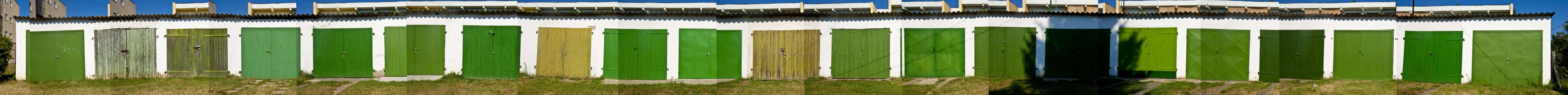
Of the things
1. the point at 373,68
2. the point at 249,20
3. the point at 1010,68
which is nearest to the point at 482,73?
the point at 373,68

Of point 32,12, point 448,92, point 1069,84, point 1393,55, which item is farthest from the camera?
point 32,12

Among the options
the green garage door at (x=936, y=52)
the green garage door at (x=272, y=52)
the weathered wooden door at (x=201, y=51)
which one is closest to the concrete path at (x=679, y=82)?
the green garage door at (x=936, y=52)

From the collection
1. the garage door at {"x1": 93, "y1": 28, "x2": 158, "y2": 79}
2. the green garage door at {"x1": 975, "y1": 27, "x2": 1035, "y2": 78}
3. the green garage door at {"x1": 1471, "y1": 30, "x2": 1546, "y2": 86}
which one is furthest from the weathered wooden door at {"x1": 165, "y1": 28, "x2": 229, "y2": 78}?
the green garage door at {"x1": 1471, "y1": 30, "x2": 1546, "y2": 86}

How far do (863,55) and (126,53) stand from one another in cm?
658

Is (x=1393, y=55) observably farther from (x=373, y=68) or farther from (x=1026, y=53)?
(x=373, y=68)

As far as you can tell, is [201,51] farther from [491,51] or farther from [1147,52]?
[1147,52]

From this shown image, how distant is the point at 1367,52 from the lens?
5805 millimetres

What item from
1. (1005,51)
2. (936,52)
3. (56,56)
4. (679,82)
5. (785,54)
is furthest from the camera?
(56,56)

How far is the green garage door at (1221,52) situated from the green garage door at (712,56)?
12.6ft

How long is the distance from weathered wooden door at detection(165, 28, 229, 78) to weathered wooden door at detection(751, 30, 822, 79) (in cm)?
458

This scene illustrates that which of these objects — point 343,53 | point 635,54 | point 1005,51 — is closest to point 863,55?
point 1005,51

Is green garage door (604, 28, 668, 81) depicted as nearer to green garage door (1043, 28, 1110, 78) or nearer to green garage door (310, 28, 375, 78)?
green garage door (310, 28, 375, 78)

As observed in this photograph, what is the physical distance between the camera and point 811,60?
216 inches

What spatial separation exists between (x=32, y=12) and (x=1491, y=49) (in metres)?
13.3
